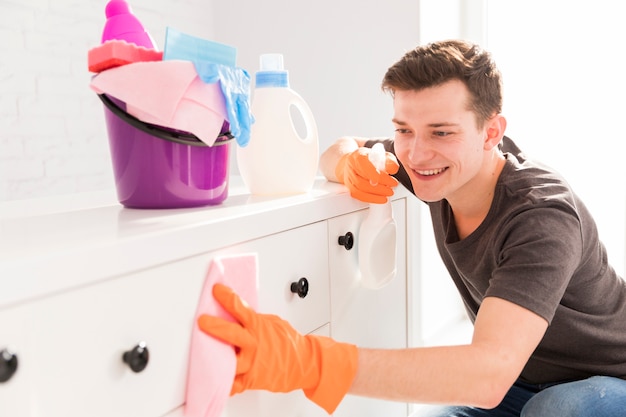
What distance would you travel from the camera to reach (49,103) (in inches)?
68.9

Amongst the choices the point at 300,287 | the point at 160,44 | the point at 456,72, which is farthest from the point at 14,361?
the point at 160,44

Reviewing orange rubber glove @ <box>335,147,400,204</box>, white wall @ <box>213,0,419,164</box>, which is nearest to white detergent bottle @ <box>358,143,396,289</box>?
orange rubber glove @ <box>335,147,400,204</box>

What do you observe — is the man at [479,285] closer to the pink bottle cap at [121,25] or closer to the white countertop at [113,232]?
the white countertop at [113,232]

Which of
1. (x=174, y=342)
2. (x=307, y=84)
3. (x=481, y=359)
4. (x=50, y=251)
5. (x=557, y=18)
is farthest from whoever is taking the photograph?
(x=557, y=18)

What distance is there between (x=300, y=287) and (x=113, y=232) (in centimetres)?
35

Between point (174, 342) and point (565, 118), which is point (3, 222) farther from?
point (565, 118)

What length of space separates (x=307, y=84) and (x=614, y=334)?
132 centimetres

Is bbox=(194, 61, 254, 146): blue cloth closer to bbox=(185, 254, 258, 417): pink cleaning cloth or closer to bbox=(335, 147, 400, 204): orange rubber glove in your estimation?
bbox=(185, 254, 258, 417): pink cleaning cloth

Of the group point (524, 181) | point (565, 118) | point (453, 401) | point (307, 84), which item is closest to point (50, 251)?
point (453, 401)

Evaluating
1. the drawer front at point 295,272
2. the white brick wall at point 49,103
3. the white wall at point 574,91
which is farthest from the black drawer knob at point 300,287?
the white wall at point 574,91

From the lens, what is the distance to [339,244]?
115 centimetres

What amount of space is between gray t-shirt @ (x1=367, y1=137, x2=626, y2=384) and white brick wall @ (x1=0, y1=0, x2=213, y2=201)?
1.00m

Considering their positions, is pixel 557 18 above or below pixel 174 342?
above

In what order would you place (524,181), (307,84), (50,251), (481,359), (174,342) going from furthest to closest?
1. (307,84)
2. (524,181)
3. (481,359)
4. (174,342)
5. (50,251)
